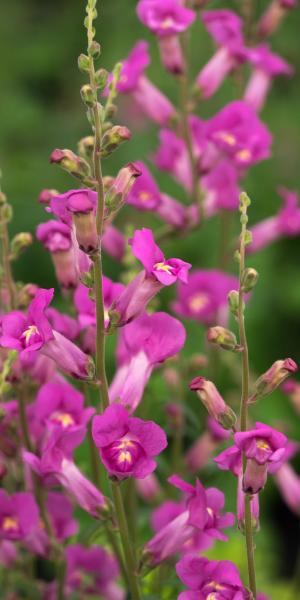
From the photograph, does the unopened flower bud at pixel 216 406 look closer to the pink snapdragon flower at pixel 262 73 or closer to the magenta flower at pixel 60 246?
the magenta flower at pixel 60 246

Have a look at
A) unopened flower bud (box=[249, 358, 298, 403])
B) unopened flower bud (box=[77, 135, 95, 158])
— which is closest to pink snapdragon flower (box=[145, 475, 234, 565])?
unopened flower bud (box=[249, 358, 298, 403])

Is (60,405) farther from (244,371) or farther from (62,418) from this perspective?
(244,371)

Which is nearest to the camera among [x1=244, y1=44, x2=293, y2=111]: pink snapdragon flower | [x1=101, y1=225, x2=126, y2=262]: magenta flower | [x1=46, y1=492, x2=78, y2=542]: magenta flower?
[x1=46, y1=492, x2=78, y2=542]: magenta flower

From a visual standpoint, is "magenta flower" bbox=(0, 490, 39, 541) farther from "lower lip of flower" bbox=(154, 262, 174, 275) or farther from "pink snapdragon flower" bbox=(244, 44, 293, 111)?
"pink snapdragon flower" bbox=(244, 44, 293, 111)

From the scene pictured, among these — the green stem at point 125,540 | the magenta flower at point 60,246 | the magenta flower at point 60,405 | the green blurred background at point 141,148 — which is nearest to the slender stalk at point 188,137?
the magenta flower at point 60,246

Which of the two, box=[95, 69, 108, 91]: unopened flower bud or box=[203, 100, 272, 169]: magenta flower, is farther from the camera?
box=[203, 100, 272, 169]: magenta flower

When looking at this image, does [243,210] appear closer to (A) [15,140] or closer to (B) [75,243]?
(B) [75,243]

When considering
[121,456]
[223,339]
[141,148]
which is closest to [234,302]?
[223,339]
